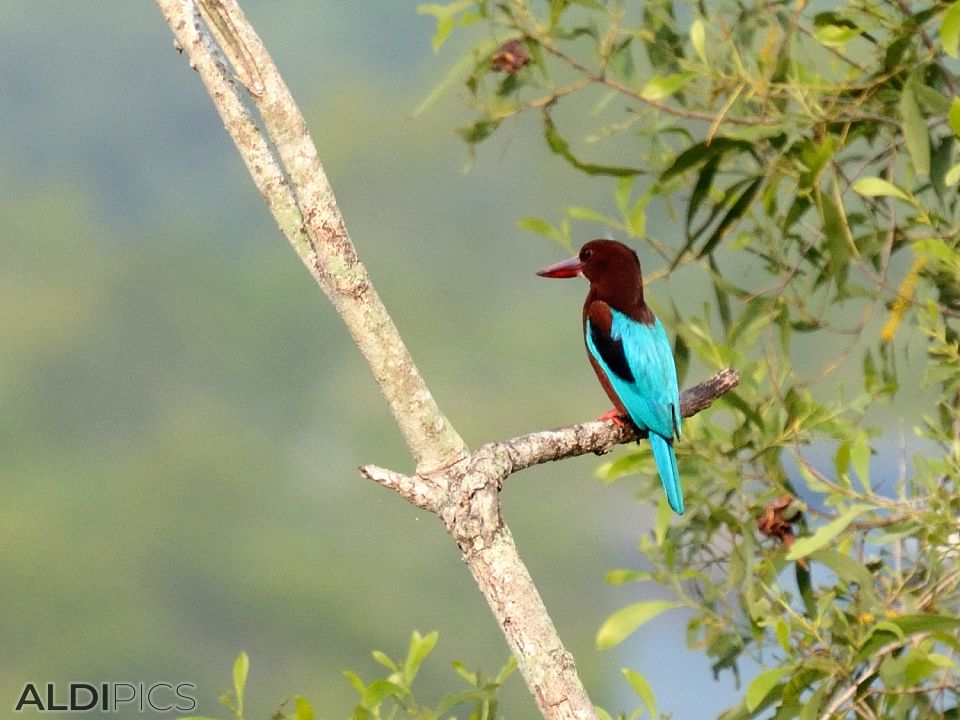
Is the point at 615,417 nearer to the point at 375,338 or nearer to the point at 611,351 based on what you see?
the point at 611,351

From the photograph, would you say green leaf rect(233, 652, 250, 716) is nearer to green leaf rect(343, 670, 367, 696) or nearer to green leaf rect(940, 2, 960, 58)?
green leaf rect(343, 670, 367, 696)

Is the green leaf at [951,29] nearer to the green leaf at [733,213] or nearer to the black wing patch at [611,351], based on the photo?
the green leaf at [733,213]

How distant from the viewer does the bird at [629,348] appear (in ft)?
7.56

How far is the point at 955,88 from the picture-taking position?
254 cm

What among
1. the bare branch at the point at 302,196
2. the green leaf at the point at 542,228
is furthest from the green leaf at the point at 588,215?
the bare branch at the point at 302,196

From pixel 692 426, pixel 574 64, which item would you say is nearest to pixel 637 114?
pixel 574 64

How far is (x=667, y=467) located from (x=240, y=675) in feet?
2.55

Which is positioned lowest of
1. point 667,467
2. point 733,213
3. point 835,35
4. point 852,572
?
point 852,572

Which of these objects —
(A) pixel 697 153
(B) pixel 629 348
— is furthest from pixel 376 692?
(A) pixel 697 153

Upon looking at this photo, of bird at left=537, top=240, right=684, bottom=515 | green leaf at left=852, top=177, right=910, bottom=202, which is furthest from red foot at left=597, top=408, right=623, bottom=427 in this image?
green leaf at left=852, top=177, right=910, bottom=202

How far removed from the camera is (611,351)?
2.54m

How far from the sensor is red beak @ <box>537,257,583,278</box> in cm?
269

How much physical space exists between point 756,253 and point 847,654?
0.82 m

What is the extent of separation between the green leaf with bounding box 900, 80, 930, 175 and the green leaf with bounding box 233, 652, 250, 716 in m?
1.34
